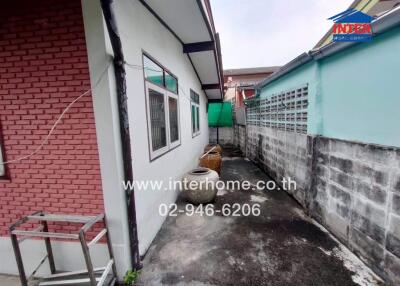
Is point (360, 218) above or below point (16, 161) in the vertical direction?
below

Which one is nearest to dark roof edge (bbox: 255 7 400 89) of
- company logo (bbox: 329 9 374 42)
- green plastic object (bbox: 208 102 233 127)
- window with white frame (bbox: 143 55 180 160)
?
company logo (bbox: 329 9 374 42)

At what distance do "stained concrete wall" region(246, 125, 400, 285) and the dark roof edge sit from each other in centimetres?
127

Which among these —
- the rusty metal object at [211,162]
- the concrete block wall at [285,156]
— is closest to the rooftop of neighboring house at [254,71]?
the concrete block wall at [285,156]

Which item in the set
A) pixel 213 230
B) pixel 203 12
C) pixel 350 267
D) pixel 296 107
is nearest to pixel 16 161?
pixel 213 230

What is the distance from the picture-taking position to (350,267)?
2.46 meters

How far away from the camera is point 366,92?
250 cm

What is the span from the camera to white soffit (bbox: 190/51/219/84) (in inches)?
223

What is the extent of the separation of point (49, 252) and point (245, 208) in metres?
3.29

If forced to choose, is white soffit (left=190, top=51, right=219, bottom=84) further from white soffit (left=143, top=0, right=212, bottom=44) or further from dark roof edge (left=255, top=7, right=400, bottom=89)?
dark roof edge (left=255, top=7, right=400, bottom=89)

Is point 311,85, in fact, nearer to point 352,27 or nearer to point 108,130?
point 352,27

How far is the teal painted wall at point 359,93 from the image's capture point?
2162mm

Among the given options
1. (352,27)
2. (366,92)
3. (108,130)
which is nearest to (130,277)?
(108,130)

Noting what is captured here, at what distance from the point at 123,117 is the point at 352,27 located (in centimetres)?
312

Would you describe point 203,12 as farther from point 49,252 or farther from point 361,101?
point 49,252
